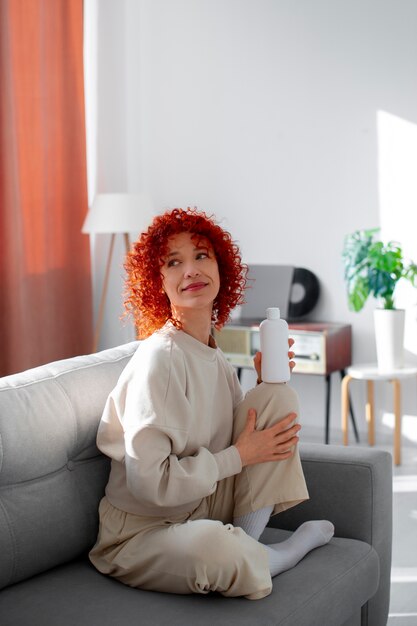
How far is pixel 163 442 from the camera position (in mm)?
1887

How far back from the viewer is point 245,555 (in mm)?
1809

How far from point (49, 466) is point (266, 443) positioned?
0.47m

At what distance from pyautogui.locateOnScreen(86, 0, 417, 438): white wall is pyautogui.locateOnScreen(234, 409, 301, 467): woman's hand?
2.28 metres

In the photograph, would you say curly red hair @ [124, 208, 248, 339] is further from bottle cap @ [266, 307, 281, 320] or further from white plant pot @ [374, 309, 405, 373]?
white plant pot @ [374, 309, 405, 373]

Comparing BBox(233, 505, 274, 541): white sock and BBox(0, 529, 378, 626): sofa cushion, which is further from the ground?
BBox(233, 505, 274, 541): white sock

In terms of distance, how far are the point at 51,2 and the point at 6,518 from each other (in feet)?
11.0

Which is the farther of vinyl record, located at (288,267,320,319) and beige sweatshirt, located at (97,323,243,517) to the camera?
vinyl record, located at (288,267,320,319)

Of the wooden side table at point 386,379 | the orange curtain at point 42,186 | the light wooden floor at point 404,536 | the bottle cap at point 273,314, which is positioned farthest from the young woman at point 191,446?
the orange curtain at point 42,186

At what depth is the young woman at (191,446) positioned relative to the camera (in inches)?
72.1

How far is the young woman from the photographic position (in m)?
1.83

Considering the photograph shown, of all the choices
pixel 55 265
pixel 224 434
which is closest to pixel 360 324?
pixel 55 265

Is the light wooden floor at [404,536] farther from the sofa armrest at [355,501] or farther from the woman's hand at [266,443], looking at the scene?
the woman's hand at [266,443]

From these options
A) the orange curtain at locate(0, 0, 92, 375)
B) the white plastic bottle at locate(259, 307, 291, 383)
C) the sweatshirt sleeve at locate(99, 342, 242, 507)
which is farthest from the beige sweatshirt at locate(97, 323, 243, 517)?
the orange curtain at locate(0, 0, 92, 375)

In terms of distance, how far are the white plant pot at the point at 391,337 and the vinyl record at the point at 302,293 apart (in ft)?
1.60
